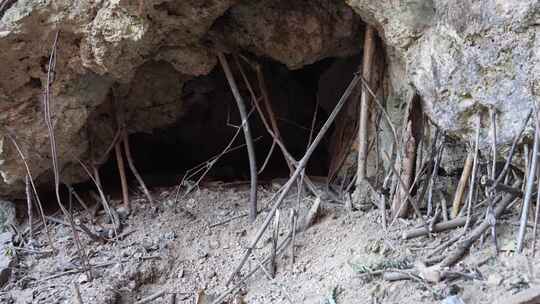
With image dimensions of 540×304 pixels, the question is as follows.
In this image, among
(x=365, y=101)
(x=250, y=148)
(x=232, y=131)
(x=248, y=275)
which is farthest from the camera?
(x=232, y=131)

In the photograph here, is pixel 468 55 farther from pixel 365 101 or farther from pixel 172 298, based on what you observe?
pixel 172 298

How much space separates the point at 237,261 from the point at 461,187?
74cm

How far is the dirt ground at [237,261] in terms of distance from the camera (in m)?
1.37

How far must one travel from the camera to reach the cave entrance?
2625 mm

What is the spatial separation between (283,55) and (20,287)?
1.22m

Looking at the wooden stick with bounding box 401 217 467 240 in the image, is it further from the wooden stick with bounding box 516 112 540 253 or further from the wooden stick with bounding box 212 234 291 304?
the wooden stick with bounding box 212 234 291 304

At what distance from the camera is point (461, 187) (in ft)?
5.23

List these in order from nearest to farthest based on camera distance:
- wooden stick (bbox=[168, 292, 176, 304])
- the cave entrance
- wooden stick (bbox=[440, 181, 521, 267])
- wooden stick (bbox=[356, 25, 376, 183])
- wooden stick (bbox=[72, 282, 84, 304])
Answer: wooden stick (bbox=[440, 181, 521, 267]) < wooden stick (bbox=[72, 282, 84, 304]) < wooden stick (bbox=[168, 292, 176, 304]) < wooden stick (bbox=[356, 25, 376, 183]) < the cave entrance

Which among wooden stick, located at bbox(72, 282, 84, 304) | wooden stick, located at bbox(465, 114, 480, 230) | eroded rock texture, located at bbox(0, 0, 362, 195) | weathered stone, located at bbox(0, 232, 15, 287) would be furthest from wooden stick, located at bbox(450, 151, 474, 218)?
weathered stone, located at bbox(0, 232, 15, 287)

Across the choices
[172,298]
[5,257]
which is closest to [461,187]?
[172,298]

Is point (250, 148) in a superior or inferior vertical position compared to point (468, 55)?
inferior

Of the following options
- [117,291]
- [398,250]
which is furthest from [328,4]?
[117,291]

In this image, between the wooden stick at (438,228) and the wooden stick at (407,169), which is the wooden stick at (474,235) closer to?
the wooden stick at (438,228)

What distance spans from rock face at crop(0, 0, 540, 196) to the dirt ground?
0.33 metres
